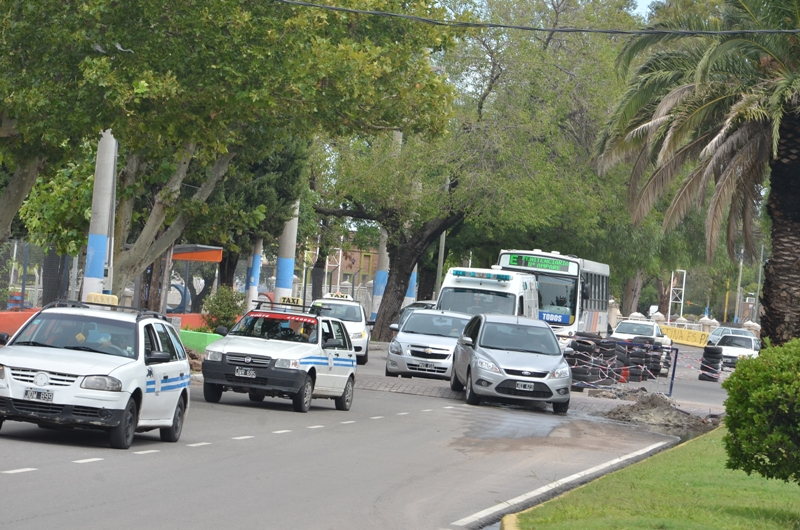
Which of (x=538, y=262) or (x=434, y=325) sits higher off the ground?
(x=538, y=262)

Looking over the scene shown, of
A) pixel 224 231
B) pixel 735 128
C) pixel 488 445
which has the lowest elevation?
pixel 488 445

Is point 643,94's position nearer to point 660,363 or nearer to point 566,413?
point 566,413

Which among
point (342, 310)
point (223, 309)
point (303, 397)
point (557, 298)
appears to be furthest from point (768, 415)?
point (557, 298)

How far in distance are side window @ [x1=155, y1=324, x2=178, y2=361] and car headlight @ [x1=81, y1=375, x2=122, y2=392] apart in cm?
168

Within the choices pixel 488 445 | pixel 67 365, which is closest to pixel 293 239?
pixel 488 445

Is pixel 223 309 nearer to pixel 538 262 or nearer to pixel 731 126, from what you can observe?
pixel 538 262

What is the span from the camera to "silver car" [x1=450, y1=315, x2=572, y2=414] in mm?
22469

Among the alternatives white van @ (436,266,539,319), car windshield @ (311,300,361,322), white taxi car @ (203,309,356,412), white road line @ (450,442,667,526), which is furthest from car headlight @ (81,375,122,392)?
car windshield @ (311,300,361,322)

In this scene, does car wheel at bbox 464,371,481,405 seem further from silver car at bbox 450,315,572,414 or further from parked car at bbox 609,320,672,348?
parked car at bbox 609,320,672,348

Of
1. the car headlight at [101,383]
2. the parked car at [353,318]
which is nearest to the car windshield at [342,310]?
the parked car at [353,318]

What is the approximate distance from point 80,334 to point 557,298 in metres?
25.8

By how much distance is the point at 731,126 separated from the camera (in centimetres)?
2217

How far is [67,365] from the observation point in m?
12.6

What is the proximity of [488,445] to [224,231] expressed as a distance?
10174 mm
